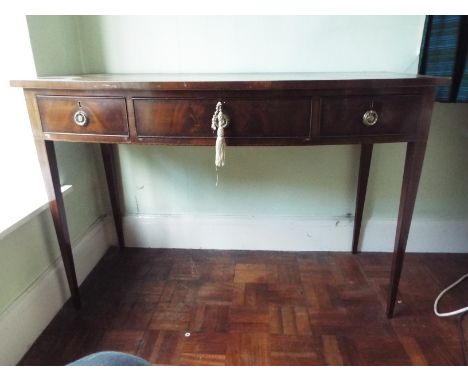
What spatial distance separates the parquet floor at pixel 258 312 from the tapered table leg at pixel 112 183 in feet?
0.40

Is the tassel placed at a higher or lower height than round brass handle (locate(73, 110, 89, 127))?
lower

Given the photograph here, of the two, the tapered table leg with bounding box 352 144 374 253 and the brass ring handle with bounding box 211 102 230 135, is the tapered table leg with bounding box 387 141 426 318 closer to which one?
the tapered table leg with bounding box 352 144 374 253

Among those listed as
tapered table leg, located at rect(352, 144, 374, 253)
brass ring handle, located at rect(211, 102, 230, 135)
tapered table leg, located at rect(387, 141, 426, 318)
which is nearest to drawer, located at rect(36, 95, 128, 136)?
brass ring handle, located at rect(211, 102, 230, 135)

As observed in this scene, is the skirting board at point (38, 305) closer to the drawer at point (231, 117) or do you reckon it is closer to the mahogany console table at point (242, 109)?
the mahogany console table at point (242, 109)

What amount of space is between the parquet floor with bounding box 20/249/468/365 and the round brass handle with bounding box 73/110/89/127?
60 centimetres

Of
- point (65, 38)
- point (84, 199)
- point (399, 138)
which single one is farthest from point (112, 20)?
point (399, 138)

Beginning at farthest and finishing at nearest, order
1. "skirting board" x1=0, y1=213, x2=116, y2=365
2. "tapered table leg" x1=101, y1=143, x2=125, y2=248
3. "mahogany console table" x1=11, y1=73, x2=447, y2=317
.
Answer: "tapered table leg" x1=101, y1=143, x2=125, y2=248 < "skirting board" x1=0, y1=213, x2=116, y2=365 < "mahogany console table" x1=11, y1=73, x2=447, y2=317

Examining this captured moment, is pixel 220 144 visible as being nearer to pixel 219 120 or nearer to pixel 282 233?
pixel 219 120

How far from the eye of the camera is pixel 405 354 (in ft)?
2.91

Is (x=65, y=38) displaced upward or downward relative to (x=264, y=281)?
upward

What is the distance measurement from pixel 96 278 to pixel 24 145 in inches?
20.8

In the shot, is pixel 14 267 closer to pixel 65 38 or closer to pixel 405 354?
pixel 65 38

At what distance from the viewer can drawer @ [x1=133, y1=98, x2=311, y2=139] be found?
75 centimetres

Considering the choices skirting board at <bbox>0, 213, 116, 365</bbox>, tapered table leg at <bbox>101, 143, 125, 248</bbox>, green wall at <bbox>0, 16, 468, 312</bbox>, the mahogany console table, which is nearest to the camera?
the mahogany console table
